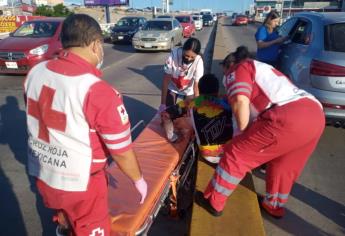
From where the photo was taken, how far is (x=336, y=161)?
15.9 feet

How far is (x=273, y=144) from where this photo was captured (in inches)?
110

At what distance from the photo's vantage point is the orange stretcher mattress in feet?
8.16

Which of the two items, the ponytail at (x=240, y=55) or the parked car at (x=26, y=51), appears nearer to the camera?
the ponytail at (x=240, y=55)

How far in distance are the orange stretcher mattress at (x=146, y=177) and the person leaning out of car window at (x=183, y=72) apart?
53 centimetres

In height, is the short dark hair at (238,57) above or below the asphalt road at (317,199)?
above

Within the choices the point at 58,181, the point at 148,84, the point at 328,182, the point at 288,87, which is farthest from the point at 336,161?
the point at 148,84

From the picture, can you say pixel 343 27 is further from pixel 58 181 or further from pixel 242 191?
pixel 58 181

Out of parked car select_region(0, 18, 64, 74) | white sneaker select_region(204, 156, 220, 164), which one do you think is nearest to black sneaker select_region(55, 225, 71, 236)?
white sneaker select_region(204, 156, 220, 164)

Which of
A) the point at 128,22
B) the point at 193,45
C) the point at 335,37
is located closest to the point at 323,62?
the point at 335,37

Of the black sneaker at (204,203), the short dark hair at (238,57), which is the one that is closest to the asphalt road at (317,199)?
the black sneaker at (204,203)

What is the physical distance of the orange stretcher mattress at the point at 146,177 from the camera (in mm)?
2486

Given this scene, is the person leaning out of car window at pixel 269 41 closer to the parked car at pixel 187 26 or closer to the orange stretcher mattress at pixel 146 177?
the orange stretcher mattress at pixel 146 177

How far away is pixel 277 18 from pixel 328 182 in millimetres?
3604

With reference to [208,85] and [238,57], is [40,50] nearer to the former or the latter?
[208,85]
